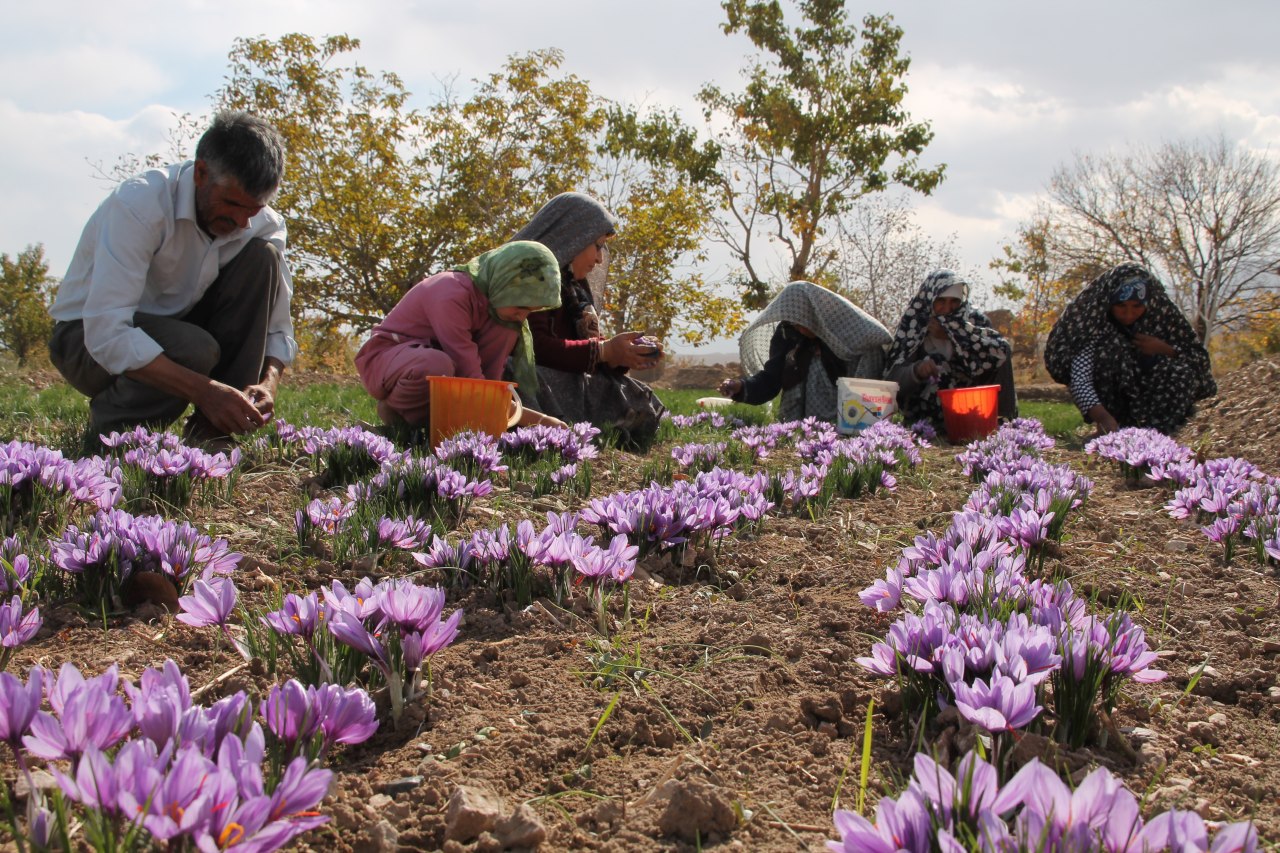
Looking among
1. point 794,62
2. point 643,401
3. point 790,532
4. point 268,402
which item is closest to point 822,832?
point 790,532

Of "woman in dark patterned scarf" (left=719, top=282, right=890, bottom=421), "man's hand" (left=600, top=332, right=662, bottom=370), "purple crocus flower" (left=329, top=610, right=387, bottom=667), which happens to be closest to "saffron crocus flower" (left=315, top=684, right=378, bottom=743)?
"purple crocus flower" (left=329, top=610, right=387, bottom=667)

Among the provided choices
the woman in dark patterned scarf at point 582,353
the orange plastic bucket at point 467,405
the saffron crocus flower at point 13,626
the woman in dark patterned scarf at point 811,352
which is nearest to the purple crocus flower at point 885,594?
the saffron crocus flower at point 13,626

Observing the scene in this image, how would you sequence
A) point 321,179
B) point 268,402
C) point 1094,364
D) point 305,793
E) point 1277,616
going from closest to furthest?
point 305,793 < point 1277,616 < point 268,402 < point 1094,364 < point 321,179

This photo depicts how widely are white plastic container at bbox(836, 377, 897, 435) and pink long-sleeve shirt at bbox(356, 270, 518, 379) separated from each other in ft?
7.30

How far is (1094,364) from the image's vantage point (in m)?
6.86

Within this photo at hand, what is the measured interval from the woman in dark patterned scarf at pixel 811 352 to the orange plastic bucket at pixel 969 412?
3.90 ft

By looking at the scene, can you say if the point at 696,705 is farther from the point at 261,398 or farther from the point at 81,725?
the point at 261,398

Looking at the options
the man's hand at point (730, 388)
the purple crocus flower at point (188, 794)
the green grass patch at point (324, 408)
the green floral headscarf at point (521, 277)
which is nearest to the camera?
the purple crocus flower at point (188, 794)

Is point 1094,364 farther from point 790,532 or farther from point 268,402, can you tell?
point 268,402

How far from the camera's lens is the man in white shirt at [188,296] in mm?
3393

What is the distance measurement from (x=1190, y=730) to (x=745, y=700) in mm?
708

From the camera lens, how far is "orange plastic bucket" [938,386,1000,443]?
19.2 ft

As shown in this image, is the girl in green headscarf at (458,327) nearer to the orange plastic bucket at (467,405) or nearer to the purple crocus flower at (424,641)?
the orange plastic bucket at (467,405)

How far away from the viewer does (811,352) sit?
7.48m
